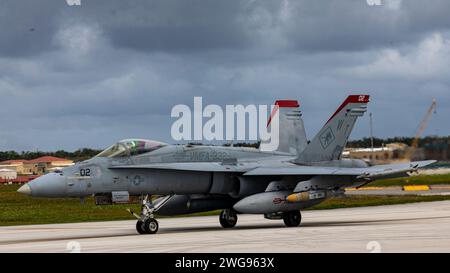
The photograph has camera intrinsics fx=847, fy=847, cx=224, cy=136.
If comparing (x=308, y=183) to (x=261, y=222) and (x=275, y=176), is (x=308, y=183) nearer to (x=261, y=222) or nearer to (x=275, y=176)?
(x=275, y=176)

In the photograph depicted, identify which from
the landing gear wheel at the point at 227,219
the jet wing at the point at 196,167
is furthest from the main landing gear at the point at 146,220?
the landing gear wheel at the point at 227,219

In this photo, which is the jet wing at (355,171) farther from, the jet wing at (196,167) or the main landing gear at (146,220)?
the main landing gear at (146,220)

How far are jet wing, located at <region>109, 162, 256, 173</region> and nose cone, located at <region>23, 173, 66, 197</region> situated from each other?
5.22 feet

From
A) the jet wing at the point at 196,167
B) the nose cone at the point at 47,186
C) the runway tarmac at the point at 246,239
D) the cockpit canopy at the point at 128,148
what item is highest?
the cockpit canopy at the point at 128,148

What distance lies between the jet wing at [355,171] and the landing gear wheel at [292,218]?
1.41 m

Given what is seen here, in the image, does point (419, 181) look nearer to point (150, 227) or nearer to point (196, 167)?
point (196, 167)

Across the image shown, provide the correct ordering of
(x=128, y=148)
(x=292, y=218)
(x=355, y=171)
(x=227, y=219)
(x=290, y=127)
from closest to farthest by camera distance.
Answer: (x=128, y=148), (x=355, y=171), (x=292, y=218), (x=227, y=219), (x=290, y=127)

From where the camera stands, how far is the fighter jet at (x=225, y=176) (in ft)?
73.6

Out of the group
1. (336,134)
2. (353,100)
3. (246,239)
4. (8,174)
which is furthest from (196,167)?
(8,174)

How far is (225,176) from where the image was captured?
2491 cm

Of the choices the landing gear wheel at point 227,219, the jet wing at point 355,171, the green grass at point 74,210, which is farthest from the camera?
the green grass at point 74,210

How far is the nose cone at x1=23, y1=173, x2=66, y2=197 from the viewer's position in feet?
69.2

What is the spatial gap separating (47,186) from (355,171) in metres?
8.72
